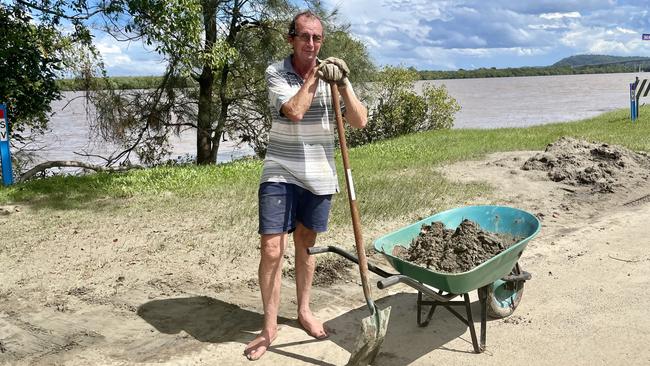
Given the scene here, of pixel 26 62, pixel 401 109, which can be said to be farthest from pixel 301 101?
pixel 401 109

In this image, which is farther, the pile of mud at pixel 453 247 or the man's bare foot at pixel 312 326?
the man's bare foot at pixel 312 326

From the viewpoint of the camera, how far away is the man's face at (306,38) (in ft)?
10.8

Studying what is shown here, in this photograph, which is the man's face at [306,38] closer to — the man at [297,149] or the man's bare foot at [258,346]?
the man at [297,149]

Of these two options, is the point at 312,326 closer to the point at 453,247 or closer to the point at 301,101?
the point at 453,247

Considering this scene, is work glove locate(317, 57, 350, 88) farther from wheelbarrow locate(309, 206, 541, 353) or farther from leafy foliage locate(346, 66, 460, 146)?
leafy foliage locate(346, 66, 460, 146)

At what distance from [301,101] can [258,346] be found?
61.4 inches

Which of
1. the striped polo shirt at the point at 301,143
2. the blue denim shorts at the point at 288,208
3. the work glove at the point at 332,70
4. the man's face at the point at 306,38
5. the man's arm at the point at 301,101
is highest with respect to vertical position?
the man's face at the point at 306,38

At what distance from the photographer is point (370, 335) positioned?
10.3 feet

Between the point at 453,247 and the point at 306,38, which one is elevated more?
the point at 306,38

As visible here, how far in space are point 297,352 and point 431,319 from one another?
108 cm

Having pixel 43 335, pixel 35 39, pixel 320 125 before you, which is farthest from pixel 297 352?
pixel 35 39

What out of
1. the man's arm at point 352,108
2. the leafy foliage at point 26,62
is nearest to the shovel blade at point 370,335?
the man's arm at point 352,108

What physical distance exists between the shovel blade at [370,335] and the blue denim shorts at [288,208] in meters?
0.73

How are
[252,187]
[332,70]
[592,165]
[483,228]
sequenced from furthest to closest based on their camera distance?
[592,165] → [252,187] → [483,228] → [332,70]
